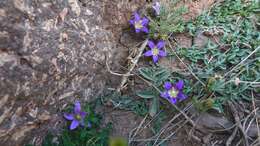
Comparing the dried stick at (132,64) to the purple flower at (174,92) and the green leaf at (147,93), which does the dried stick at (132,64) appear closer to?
the green leaf at (147,93)

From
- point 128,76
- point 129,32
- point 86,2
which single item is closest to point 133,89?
point 128,76

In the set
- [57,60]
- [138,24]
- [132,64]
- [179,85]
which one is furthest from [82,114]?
[138,24]

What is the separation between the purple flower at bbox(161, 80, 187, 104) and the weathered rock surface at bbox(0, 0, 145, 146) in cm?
37

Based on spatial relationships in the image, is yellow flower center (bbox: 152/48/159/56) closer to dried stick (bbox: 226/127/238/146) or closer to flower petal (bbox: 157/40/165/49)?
flower petal (bbox: 157/40/165/49)

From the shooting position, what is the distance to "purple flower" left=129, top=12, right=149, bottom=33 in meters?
2.11

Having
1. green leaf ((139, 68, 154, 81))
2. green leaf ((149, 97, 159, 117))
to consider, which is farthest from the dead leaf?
green leaf ((149, 97, 159, 117))

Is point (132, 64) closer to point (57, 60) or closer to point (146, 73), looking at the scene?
point (146, 73)

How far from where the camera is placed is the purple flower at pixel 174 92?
1.88m

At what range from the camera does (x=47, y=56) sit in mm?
1654

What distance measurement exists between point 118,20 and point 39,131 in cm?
82

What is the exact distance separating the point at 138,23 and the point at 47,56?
2.26ft

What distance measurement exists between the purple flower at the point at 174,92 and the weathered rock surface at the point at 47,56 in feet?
1.21

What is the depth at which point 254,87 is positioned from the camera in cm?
191

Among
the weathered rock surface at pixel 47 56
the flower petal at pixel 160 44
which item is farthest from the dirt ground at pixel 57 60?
the flower petal at pixel 160 44
